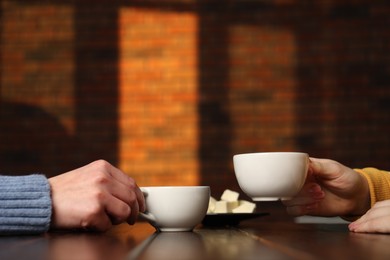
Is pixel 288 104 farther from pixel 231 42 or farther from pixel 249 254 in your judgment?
pixel 249 254

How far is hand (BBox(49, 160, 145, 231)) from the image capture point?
86 centimetres

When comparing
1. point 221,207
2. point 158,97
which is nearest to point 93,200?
point 221,207

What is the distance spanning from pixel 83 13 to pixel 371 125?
1940mm

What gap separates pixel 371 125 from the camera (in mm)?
3484

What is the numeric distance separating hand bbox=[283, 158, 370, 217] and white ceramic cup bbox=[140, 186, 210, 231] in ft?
0.83

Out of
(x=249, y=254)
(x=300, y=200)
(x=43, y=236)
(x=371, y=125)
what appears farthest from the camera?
(x=371, y=125)

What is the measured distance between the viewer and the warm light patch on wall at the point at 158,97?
3.56 metres

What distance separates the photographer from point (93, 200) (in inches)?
33.7

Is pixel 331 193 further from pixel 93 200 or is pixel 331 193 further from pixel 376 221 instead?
pixel 93 200

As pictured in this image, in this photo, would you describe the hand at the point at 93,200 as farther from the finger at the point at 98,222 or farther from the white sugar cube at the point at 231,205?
the white sugar cube at the point at 231,205

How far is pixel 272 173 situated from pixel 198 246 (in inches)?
9.3

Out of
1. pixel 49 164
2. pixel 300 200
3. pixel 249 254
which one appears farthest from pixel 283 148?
pixel 249 254

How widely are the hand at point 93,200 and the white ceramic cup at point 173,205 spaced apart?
2cm

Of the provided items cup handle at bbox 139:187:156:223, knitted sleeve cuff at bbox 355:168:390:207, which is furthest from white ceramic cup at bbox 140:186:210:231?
knitted sleeve cuff at bbox 355:168:390:207
